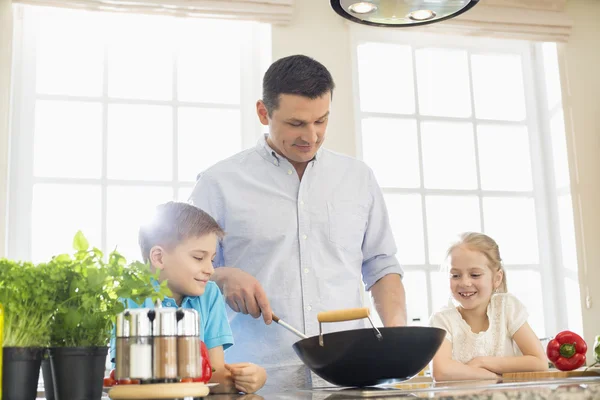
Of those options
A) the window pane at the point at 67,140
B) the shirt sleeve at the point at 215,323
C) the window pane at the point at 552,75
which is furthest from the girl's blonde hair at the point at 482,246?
the window pane at the point at 67,140

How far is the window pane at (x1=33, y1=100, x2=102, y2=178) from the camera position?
11.0 feet

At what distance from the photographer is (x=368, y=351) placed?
4.15 ft

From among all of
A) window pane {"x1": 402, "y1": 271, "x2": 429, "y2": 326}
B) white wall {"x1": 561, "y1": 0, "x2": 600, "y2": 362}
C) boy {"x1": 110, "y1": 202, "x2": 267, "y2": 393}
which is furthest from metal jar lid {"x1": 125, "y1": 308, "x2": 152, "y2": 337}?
white wall {"x1": 561, "y1": 0, "x2": 600, "y2": 362}

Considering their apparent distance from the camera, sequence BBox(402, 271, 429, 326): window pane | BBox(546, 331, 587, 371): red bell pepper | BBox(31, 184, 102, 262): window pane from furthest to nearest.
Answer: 1. BBox(402, 271, 429, 326): window pane
2. BBox(31, 184, 102, 262): window pane
3. BBox(546, 331, 587, 371): red bell pepper

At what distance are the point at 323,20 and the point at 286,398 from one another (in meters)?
2.71

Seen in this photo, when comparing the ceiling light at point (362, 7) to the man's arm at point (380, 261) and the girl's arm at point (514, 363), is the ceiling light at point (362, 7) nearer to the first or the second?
the man's arm at point (380, 261)

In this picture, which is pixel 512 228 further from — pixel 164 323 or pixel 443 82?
pixel 164 323

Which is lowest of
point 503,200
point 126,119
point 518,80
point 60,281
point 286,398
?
point 286,398

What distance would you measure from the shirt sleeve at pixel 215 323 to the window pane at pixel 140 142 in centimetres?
181

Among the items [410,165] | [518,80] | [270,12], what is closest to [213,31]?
[270,12]

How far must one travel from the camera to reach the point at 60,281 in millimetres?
1062

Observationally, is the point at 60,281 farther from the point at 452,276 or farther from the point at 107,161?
the point at 107,161

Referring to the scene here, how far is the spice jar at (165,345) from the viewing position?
1002 millimetres

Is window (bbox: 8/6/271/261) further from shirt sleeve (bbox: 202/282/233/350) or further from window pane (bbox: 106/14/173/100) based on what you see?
shirt sleeve (bbox: 202/282/233/350)
